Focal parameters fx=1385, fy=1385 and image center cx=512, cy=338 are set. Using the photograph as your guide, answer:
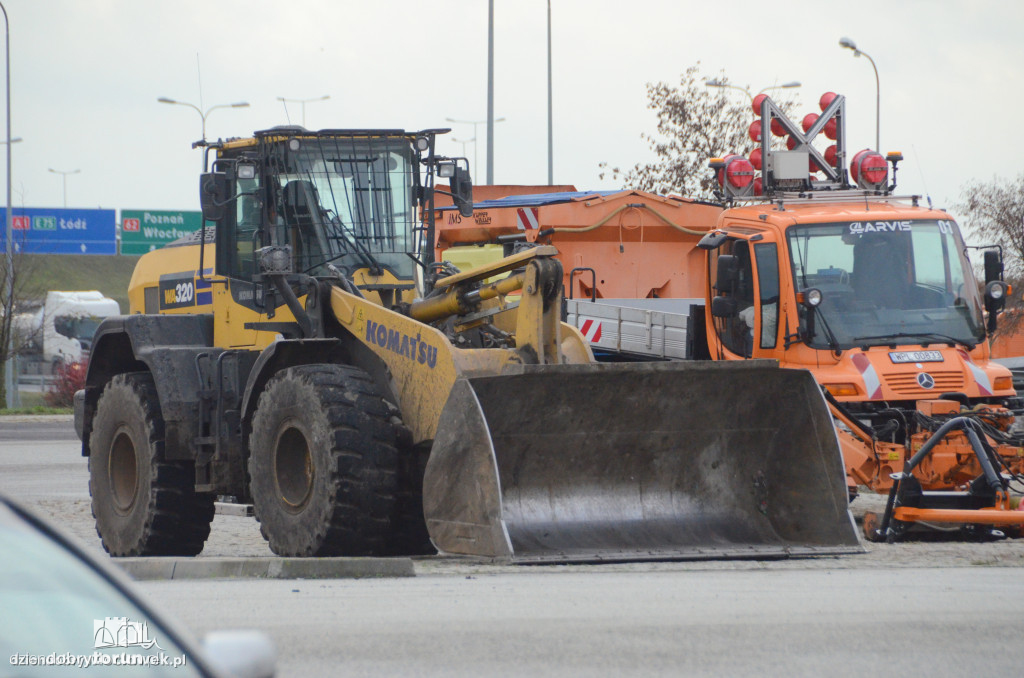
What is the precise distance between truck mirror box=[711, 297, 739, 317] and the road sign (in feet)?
118

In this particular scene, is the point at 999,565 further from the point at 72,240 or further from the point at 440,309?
the point at 72,240

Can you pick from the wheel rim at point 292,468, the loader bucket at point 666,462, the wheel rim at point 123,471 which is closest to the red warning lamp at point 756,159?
the loader bucket at point 666,462

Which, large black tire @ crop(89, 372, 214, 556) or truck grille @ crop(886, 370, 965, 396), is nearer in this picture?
large black tire @ crop(89, 372, 214, 556)

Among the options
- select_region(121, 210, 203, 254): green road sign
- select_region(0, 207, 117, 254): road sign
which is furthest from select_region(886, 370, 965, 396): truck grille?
select_region(0, 207, 117, 254): road sign

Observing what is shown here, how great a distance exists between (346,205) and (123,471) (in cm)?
276

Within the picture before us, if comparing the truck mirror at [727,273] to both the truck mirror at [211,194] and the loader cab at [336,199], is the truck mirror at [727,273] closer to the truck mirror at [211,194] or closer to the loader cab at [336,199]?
the loader cab at [336,199]

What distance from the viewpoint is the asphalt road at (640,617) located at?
541 cm

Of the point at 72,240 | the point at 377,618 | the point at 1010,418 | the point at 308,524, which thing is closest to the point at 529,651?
the point at 377,618

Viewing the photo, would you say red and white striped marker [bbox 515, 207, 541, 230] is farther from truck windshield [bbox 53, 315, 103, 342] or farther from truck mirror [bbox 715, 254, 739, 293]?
truck windshield [bbox 53, 315, 103, 342]

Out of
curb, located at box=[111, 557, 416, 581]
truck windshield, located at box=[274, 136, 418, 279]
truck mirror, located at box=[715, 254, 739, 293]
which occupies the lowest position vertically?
curb, located at box=[111, 557, 416, 581]

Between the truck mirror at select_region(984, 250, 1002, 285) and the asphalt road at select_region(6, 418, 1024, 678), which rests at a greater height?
the truck mirror at select_region(984, 250, 1002, 285)

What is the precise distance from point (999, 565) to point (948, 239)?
14.5 ft

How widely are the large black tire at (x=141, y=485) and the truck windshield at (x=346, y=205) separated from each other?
1.69 m

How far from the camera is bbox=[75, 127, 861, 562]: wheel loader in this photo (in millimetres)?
8062
